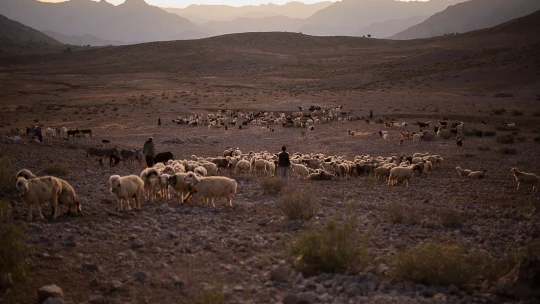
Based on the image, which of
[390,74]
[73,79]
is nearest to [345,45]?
[390,74]

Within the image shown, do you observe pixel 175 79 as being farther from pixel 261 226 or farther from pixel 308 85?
pixel 261 226

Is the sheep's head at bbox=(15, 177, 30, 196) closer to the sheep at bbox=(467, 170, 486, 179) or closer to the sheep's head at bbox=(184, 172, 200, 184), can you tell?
the sheep's head at bbox=(184, 172, 200, 184)

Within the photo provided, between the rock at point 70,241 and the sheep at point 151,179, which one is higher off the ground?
the sheep at point 151,179

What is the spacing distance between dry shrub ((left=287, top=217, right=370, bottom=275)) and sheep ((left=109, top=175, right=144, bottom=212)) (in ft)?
16.6

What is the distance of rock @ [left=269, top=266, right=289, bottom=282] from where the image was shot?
6.58m

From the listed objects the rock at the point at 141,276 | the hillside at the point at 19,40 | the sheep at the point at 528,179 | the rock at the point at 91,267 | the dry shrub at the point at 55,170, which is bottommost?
the sheep at the point at 528,179

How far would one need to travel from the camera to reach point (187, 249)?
304 inches

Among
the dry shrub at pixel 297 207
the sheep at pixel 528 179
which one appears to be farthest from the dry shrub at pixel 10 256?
the sheep at pixel 528 179

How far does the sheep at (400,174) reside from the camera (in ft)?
50.0

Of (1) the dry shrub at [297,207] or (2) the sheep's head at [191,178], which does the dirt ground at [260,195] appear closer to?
(1) the dry shrub at [297,207]

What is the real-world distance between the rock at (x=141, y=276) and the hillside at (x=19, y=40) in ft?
Answer: 443

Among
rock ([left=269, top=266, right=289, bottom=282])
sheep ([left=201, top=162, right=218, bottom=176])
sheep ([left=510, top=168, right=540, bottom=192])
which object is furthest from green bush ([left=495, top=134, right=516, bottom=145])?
rock ([left=269, top=266, right=289, bottom=282])

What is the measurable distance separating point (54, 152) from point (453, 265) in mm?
18337

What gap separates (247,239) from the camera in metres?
8.38
